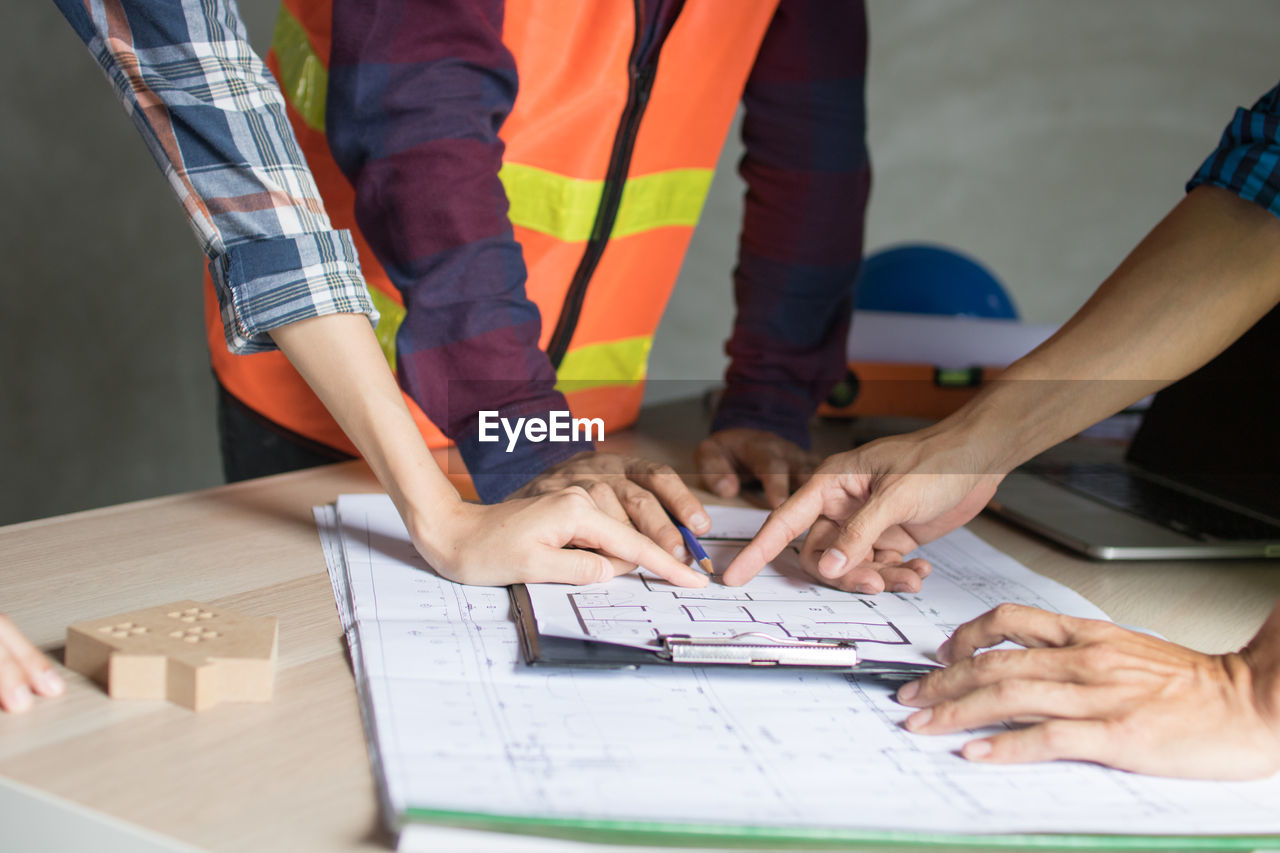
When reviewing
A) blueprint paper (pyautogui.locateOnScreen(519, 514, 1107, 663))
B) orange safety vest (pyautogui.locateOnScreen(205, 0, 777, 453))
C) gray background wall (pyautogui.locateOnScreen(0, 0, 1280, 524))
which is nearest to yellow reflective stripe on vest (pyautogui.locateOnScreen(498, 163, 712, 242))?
orange safety vest (pyautogui.locateOnScreen(205, 0, 777, 453))

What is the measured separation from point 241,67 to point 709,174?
67 cm

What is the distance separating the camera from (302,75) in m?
1.09

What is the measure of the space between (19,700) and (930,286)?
1.70m

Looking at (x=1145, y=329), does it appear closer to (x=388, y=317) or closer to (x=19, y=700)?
(x=388, y=317)

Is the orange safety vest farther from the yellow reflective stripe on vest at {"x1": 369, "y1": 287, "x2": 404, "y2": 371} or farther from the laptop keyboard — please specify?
the laptop keyboard

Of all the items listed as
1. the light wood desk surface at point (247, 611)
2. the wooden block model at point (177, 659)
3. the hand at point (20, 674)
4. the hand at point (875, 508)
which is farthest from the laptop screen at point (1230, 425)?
the hand at point (20, 674)

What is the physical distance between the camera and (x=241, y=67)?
0.75 meters

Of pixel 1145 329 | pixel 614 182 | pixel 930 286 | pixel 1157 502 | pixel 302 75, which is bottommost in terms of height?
pixel 1157 502

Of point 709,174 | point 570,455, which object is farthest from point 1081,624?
point 709,174

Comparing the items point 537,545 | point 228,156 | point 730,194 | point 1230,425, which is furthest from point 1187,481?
point 730,194

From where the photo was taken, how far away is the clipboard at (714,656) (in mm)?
600

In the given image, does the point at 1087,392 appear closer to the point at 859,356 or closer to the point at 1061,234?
the point at 859,356

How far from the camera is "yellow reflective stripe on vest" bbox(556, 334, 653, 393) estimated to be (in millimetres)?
1254

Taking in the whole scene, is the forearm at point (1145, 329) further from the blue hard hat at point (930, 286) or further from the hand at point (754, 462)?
the blue hard hat at point (930, 286)
